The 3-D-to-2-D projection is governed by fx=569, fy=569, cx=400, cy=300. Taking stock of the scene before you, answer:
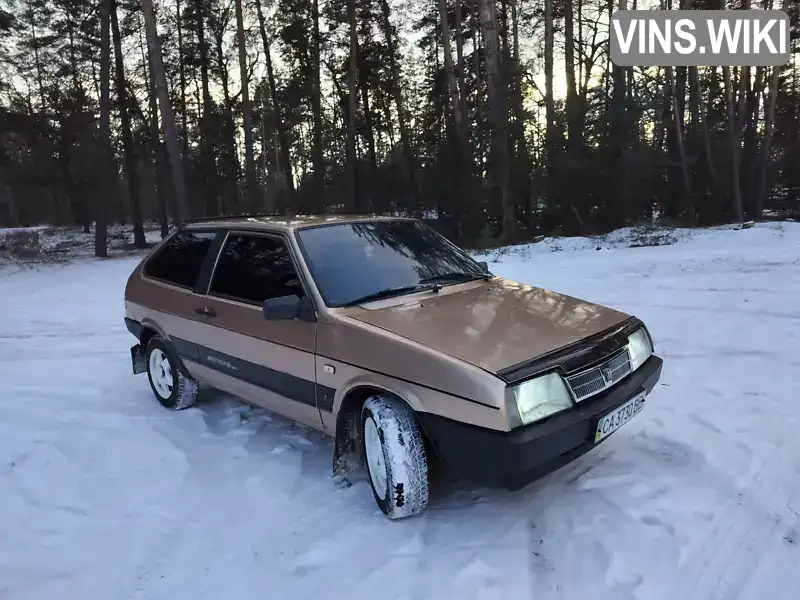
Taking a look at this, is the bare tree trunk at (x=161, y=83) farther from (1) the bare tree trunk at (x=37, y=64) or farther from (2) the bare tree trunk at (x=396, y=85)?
(2) the bare tree trunk at (x=396, y=85)

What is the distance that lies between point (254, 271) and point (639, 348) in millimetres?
2512

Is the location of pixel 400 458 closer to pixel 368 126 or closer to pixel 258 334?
pixel 258 334

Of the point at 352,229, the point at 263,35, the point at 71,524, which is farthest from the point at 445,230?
the point at 71,524

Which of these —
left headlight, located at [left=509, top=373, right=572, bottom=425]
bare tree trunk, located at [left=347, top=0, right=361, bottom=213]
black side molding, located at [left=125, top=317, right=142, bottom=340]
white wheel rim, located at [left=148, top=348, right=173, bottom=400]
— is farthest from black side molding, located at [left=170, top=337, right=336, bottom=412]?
bare tree trunk, located at [left=347, top=0, right=361, bottom=213]

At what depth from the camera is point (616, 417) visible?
2.94m

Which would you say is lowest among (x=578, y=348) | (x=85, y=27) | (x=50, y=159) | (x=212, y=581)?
(x=212, y=581)

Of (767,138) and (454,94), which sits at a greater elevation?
(454,94)

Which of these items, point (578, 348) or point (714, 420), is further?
point (714, 420)

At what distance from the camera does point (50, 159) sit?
26797mm

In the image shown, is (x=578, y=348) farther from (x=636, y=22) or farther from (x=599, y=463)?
(x=636, y=22)

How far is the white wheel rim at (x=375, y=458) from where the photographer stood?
9.91 ft

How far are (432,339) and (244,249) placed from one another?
5.99 feet

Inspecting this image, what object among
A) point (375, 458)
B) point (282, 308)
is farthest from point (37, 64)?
point (375, 458)

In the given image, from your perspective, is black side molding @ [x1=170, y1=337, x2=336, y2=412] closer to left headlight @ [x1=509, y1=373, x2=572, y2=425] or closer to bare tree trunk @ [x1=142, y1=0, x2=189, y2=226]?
left headlight @ [x1=509, y1=373, x2=572, y2=425]
